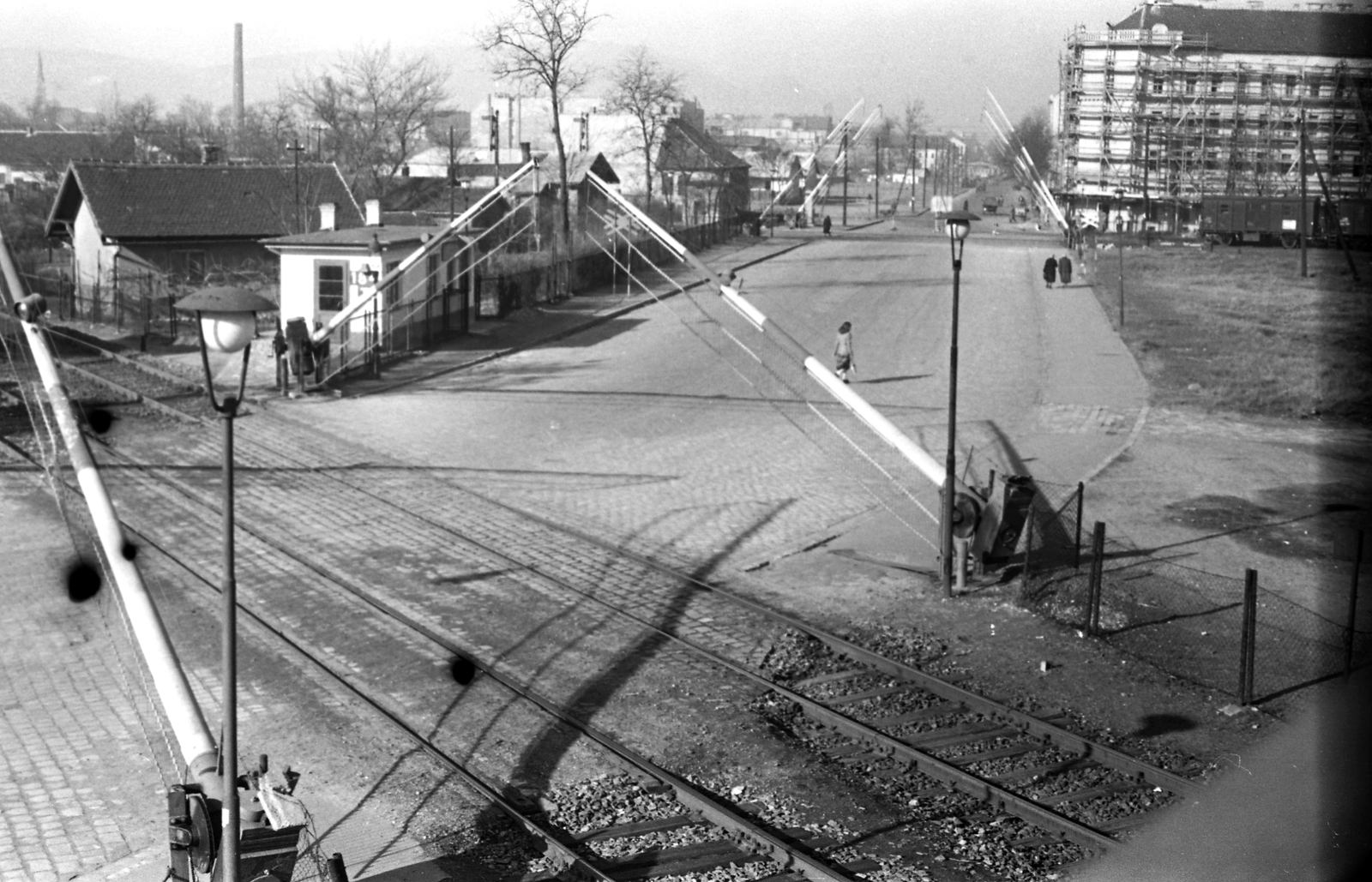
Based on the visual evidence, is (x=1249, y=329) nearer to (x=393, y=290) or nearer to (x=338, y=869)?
(x=393, y=290)

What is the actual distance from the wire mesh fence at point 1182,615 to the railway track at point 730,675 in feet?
6.66

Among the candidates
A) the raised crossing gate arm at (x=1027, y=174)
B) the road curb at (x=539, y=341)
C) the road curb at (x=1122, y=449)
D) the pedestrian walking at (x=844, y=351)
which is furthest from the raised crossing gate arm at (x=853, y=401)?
the raised crossing gate arm at (x=1027, y=174)

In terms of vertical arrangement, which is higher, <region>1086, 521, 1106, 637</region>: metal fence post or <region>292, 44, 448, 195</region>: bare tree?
<region>292, 44, 448, 195</region>: bare tree

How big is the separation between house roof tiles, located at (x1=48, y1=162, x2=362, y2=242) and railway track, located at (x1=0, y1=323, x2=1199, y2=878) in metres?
30.2

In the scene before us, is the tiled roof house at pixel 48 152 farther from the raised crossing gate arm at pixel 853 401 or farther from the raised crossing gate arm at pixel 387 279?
the raised crossing gate arm at pixel 853 401

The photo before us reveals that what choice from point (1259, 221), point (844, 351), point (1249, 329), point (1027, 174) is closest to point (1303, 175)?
point (1249, 329)

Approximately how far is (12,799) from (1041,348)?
27.9m

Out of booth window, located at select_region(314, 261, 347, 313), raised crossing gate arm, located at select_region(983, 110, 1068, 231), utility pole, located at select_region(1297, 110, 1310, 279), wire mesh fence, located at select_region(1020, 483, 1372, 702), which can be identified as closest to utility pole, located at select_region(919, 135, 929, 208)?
raised crossing gate arm, located at select_region(983, 110, 1068, 231)

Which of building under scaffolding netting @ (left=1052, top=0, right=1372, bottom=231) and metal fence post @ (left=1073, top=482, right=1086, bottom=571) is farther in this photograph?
building under scaffolding netting @ (left=1052, top=0, right=1372, bottom=231)

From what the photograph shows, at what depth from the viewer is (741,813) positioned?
9.14 meters

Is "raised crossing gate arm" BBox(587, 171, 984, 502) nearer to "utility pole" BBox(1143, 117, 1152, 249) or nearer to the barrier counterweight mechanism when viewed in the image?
the barrier counterweight mechanism

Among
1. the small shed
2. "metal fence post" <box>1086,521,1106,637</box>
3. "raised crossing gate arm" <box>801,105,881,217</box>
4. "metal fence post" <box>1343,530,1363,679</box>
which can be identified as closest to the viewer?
"metal fence post" <box>1343,530,1363,679</box>

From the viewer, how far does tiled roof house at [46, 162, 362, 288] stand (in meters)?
46.1

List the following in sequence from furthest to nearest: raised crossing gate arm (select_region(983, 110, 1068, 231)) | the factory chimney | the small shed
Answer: the factory chimney, raised crossing gate arm (select_region(983, 110, 1068, 231)), the small shed
